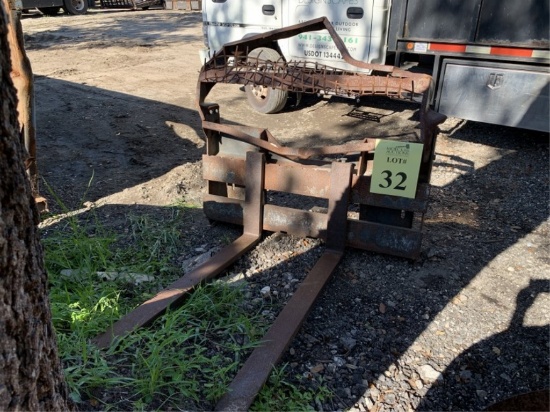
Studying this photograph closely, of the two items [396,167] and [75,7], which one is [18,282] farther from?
[75,7]

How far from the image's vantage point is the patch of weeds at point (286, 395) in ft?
6.67

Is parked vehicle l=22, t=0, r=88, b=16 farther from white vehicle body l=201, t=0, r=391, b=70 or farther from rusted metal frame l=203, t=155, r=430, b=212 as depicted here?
rusted metal frame l=203, t=155, r=430, b=212

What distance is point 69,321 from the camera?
7.89ft

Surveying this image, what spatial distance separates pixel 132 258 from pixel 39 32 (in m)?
15.5

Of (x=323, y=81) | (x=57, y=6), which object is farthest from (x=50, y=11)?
(x=323, y=81)

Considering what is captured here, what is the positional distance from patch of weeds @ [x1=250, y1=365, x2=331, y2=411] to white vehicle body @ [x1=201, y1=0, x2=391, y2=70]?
497 cm

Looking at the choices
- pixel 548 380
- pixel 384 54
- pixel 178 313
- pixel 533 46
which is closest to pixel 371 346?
pixel 548 380

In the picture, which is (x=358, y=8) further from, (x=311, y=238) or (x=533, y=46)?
(x=311, y=238)

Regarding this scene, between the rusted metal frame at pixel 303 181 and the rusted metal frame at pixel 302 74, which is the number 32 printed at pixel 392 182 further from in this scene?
the rusted metal frame at pixel 302 74

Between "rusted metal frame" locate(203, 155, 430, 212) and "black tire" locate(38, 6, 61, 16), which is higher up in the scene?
"black tire" locate(38, 6, 61, 16)

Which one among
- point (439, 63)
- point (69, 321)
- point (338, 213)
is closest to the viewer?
point (69, 321)

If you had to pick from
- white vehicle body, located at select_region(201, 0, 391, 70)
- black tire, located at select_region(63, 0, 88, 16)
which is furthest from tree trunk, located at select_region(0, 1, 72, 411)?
black tire, located at select_region(63, 0, 88, 16)

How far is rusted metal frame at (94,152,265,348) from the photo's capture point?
2324 mm

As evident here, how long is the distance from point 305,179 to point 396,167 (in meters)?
0.59
